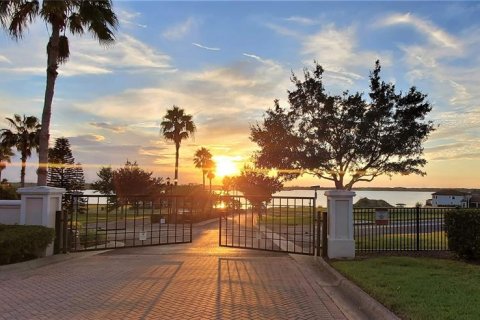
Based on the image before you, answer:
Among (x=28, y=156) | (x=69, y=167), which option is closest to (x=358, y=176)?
(x=69, y=167)

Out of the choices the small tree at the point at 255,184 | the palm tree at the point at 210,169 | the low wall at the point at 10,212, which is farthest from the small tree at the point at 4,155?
the low wall at the point at 10,212

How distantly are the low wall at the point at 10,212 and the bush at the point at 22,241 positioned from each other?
0.98m

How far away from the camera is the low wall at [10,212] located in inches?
490

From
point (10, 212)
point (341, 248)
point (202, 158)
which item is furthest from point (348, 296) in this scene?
point (202, 158)

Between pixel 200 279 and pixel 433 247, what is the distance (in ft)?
26.3

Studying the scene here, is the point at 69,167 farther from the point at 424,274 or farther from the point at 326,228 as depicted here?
the point at 424,274

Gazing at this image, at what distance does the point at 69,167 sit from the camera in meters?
34.2

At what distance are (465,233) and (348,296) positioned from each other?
14.7 feet

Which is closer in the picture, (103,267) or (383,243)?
(103,267)

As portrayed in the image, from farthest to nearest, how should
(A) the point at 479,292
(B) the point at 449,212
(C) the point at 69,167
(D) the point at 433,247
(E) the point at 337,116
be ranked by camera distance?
(C) the point at 69,167, (E) the point at 337,116, (D) the point at 433,247, (B) the point at 449,212, (A) the point at 479,292

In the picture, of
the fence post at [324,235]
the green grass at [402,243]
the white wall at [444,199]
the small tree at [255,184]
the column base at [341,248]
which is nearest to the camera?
the column base at [341,248]

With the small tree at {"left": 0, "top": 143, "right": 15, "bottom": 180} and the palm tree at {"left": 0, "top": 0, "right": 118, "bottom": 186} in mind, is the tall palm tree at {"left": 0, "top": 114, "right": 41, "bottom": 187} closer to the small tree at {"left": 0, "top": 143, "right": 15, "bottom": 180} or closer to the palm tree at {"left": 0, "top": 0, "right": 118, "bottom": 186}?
the small tree at {"left": 0, "top": 143, "right": 15, "bottom": 180}

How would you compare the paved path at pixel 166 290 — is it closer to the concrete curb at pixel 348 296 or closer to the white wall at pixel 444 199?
the concrete curb at pixel 348 296

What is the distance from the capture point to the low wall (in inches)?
490
